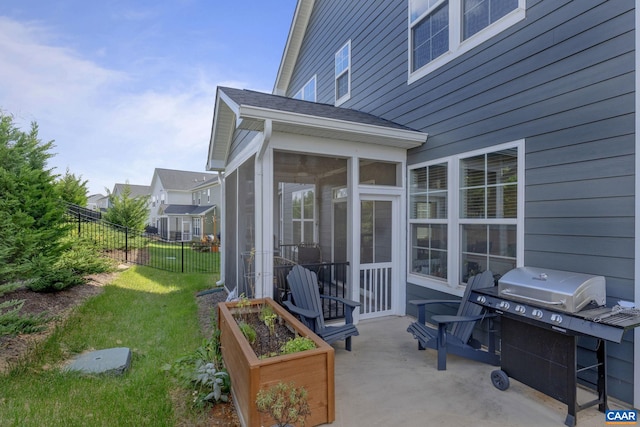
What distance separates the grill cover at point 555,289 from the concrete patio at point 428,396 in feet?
2.93

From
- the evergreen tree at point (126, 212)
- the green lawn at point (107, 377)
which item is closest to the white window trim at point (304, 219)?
the green lawn at point (107, 377)

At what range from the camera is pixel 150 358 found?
353 centimetres

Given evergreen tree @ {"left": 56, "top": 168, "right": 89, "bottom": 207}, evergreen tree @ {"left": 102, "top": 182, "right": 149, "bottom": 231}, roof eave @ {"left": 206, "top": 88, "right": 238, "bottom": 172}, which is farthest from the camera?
evergreen tree @ {"left": 102, "top": 182, "right": 149, "bottom": 231}

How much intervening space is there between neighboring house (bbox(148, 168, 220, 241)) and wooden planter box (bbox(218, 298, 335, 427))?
18580 mm

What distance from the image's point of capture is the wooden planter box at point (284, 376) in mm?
2047

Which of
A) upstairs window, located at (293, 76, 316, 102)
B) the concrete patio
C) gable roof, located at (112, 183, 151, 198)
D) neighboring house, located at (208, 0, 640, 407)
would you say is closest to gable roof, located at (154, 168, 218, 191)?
gable roof, located at (112, 183, 151, 198)

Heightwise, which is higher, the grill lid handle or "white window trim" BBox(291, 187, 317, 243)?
"white window trim" BBox(291, 187, 317, 243)

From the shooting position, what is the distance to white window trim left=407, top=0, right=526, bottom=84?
3377mm

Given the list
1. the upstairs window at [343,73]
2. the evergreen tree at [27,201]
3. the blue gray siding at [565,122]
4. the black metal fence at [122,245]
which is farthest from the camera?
the black metal fence at [122,245]

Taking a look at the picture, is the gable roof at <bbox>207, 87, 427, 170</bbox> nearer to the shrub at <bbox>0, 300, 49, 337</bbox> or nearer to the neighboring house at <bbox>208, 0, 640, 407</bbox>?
the neighboring house at <bbox>208, 0, 640, 407</bbox>

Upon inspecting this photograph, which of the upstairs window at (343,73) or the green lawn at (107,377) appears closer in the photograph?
the green lawn at (107,377)

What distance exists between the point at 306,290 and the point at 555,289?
94.8 inches

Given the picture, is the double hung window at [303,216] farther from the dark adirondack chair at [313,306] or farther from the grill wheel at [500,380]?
the grill wheel at [500,380]

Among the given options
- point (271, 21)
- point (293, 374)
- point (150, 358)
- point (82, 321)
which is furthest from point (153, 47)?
point (293, 374)
